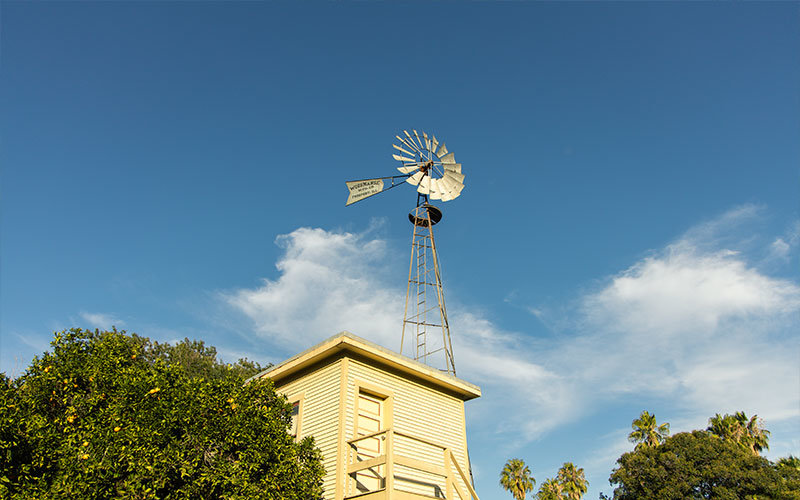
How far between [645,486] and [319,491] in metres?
35.8

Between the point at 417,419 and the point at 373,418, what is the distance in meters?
1.50

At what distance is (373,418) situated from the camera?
13.8 metres

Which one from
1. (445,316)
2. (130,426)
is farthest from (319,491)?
(445,316)

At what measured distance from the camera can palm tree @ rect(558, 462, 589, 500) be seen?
1808 inches

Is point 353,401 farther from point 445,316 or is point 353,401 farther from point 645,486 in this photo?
point 645,486

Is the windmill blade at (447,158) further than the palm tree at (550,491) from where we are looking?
No

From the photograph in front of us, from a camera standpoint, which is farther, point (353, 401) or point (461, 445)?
point (461, 445)

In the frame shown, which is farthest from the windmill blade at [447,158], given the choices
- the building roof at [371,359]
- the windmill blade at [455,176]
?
the building roof at [371,359]

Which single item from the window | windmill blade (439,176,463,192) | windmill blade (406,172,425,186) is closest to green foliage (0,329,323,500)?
the window

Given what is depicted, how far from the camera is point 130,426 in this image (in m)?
10.2

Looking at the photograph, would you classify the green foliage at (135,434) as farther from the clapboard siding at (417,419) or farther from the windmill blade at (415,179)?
the windmill blade at (415,179)

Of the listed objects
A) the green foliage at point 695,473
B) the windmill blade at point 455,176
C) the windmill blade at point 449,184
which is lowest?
the green foliage at point 695,473

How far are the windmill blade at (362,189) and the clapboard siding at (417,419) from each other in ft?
25.9

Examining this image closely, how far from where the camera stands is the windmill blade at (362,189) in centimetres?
1991
